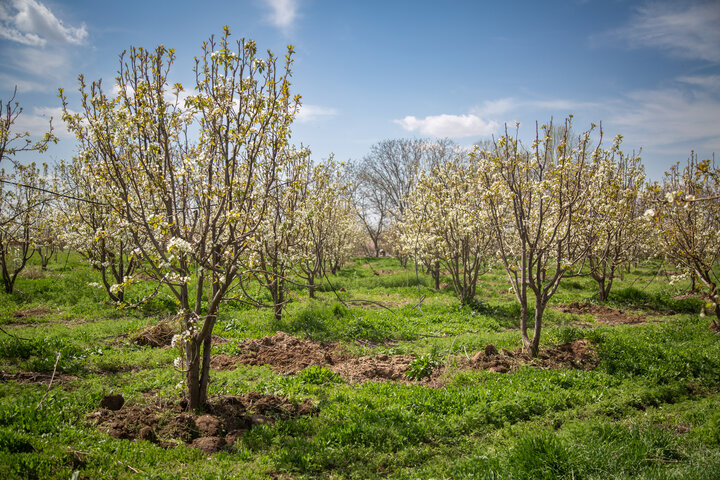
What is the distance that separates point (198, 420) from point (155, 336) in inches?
184

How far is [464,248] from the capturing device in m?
13.9

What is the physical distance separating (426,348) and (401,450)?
424cm

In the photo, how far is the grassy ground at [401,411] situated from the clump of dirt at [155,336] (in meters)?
0.43

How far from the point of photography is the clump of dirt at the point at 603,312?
39.1 feet

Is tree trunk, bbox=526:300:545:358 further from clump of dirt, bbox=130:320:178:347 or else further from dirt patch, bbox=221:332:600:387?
clump of dirt, bbox=130:320:178:347

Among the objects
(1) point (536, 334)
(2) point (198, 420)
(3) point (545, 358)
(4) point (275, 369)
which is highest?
(1) point (536, 334)

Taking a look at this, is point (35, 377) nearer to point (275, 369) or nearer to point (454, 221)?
point (275, 369)

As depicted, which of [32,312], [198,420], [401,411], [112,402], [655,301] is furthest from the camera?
[655,301]

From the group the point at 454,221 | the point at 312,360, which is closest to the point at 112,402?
the point at 312,360

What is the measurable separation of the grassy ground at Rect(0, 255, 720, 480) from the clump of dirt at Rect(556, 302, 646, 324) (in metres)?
1.76

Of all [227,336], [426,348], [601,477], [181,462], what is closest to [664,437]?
[601,477]

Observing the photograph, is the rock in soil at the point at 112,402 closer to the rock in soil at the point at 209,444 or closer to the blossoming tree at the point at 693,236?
the rock in soil at the point at 209,444

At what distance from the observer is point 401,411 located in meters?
5.57

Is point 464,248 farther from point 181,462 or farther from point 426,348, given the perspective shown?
point 181,462
